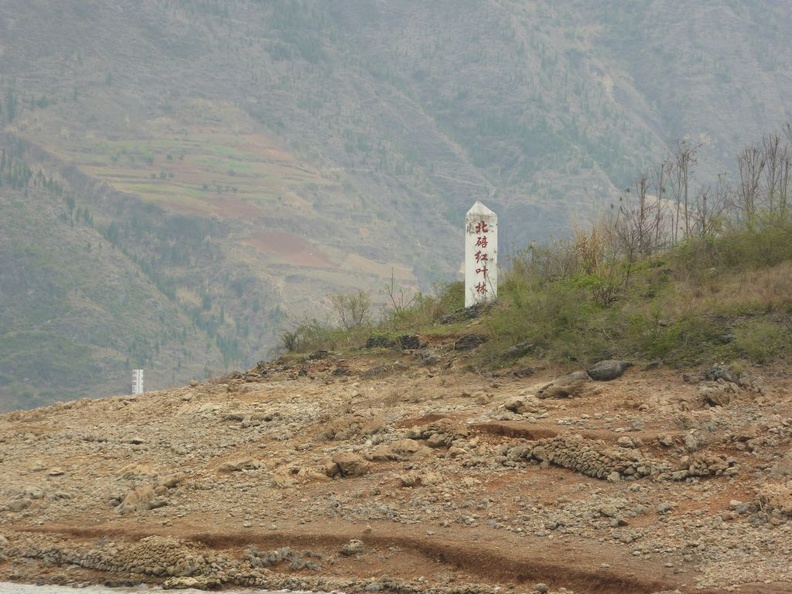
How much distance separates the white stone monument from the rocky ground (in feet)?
22.3

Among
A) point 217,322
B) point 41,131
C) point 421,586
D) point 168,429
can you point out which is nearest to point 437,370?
point 168,429

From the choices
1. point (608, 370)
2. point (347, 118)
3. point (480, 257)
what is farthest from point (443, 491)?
point (347, 118)

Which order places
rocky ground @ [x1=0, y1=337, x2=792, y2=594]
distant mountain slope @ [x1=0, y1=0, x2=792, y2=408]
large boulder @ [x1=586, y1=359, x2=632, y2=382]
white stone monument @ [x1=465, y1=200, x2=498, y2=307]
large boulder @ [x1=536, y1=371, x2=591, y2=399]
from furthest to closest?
distant mountain slope @ [x1=0, y1=0, x2=792, y2=408] < white stone monument @ [x1=465, y1=200, x2=498, y2=307] < large boulder @ [x1=586, y1=359, x2=632, y2=382] < large boulder @ [x1=536, y1=371, x2=591, y2=399] < rocky ground @ [x1=0, y1=337, x2=792, y2=594]

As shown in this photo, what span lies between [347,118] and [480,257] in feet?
377

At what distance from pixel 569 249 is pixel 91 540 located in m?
13.2

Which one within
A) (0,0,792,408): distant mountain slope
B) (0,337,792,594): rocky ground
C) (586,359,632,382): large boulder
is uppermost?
(0,0,792,408): distant mountain slope

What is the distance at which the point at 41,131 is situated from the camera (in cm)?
12188

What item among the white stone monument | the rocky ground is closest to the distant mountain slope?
the white stone monument

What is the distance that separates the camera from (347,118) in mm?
139750

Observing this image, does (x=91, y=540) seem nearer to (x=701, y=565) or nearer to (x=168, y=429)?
(x=168, y=429)

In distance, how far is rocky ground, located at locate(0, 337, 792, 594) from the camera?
1227cm

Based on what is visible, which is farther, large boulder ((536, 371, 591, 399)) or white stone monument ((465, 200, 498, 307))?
white stone monument ((465, 200, 498, 307))

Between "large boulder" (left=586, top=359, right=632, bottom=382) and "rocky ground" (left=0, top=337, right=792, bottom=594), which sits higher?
"large boulder" (left=586, top=359, right=632, bottom=382)

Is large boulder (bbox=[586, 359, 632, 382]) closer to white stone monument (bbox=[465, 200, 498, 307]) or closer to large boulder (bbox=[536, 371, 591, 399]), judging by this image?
large boulder (bbox=[536, 371, 591, 399])
